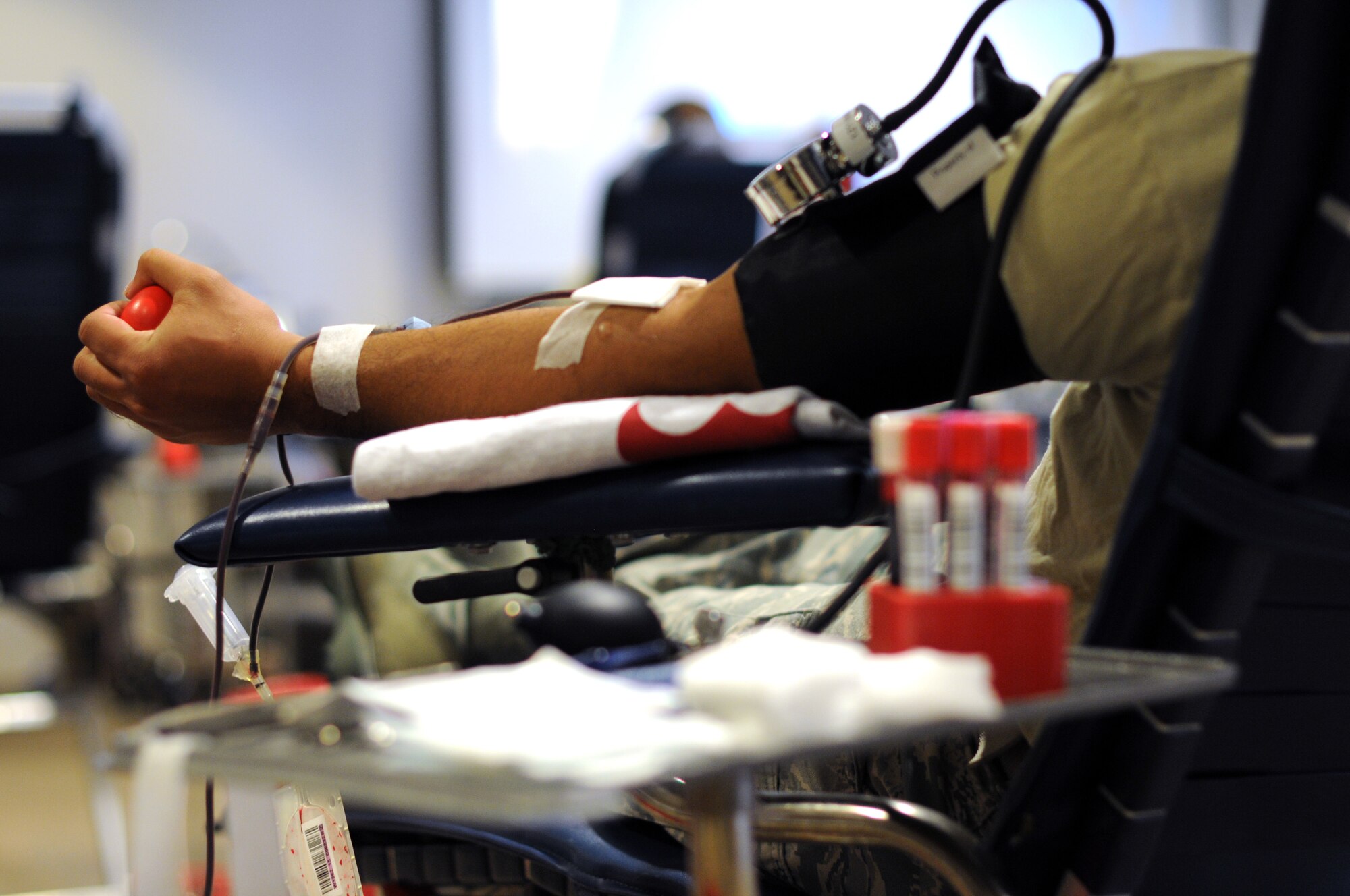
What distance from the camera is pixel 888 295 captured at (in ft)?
1.96

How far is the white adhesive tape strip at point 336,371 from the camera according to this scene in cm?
74

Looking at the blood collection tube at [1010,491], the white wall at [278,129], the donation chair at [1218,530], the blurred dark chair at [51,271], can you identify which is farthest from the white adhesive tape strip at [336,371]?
the white wall at [278,129]

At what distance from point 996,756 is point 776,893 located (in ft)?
0.53

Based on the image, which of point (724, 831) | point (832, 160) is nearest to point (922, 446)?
point (724, 831)

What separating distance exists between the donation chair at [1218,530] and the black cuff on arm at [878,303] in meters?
0.06

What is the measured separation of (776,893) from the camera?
28.8 inches

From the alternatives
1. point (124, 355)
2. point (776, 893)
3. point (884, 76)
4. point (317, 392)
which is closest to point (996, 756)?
point (776, 893)

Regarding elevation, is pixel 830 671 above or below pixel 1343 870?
above

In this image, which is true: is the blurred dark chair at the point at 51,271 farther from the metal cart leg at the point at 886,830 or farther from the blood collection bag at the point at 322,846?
the metal cart leg at the point at 886,830

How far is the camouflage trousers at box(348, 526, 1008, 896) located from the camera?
2.23 ft

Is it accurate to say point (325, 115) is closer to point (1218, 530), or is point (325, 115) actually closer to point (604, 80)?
point (604, 80)

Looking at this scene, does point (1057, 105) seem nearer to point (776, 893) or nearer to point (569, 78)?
point (776, 893)

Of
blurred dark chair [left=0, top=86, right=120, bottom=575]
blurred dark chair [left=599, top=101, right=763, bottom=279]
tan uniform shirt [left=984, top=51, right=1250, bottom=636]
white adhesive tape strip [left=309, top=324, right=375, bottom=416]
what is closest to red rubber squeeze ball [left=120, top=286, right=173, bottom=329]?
white adhesive tape strip [left=309, top=324, right=375, bottom=416]

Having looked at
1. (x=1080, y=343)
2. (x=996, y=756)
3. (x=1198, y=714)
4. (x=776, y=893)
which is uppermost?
(x=1080, y=343)
